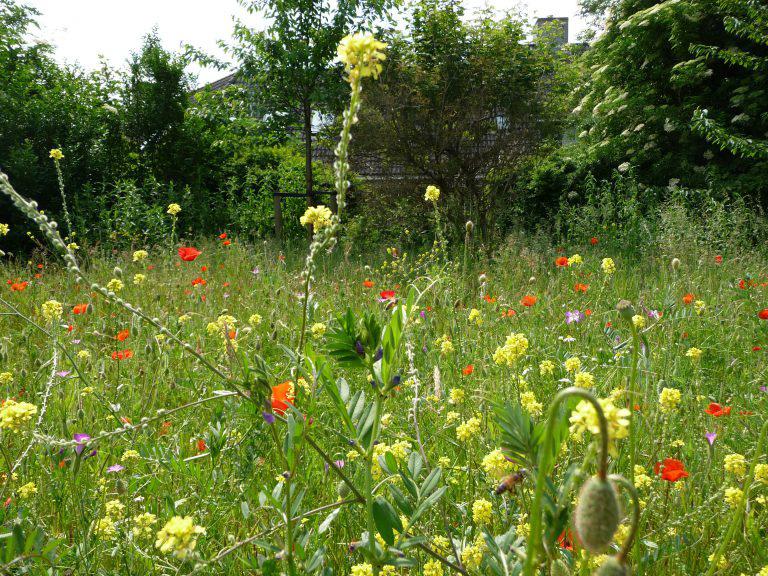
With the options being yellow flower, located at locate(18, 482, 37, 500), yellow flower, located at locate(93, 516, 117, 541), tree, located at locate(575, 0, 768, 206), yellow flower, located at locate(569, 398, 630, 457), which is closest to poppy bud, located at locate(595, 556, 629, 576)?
yellow flower, located at locate(569, 398, 630, 457)

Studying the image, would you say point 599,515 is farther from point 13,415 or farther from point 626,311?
point 13,415

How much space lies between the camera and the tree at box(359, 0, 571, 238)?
7.73 metres

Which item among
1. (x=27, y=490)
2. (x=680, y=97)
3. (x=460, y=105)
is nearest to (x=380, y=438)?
(x=27, y=490)

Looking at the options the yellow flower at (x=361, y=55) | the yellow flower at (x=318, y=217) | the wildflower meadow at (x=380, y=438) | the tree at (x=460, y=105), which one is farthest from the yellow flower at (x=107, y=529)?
the tree at (x=460, y=105)

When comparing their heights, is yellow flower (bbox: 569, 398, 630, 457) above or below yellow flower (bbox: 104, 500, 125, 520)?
above

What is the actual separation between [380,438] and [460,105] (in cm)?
709

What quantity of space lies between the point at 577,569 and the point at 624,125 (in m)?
10.4

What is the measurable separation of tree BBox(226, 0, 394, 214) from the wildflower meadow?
17.1ft

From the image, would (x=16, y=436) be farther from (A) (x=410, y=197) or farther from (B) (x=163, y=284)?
(A) (x=410, y=197)

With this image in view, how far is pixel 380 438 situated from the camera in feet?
5.46

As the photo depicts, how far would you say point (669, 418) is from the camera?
1.59 meters

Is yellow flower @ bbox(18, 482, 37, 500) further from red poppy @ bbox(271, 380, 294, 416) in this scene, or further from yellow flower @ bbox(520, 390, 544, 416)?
yellow flower @ bbox(520, 390, 544, 416)

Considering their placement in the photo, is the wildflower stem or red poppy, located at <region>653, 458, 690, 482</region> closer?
the wildflower stem

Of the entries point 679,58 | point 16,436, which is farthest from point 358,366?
point 679,58
